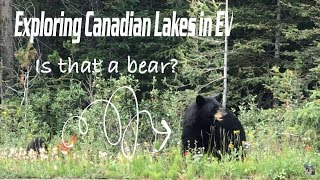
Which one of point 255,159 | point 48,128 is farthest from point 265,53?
point 255,159

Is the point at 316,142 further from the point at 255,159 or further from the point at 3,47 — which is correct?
the point at 3,47

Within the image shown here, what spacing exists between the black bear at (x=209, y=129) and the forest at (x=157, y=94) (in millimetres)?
285

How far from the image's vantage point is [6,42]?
1766cm

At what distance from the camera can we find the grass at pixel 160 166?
5.09 m

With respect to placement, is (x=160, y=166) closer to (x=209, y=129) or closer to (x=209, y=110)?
(x=209, y=129)

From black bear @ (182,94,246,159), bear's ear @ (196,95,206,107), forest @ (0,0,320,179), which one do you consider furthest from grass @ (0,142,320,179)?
bear's ear @ (196,95,206,107)

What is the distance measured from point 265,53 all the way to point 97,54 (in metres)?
5.84

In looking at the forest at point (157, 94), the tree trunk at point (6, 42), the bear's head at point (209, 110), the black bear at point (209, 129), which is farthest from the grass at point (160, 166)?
the tree trunk at point (6, 42)

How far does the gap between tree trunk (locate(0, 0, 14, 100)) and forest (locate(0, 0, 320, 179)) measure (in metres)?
0.03

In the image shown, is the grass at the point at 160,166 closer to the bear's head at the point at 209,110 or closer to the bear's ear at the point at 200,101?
the bear's head at the point at 209,110

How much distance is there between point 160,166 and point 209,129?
5.40ft

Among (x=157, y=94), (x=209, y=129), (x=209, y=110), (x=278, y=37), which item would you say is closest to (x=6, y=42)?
(x=157, y=94)

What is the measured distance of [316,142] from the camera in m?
6.96

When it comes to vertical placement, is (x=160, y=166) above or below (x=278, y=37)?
below
